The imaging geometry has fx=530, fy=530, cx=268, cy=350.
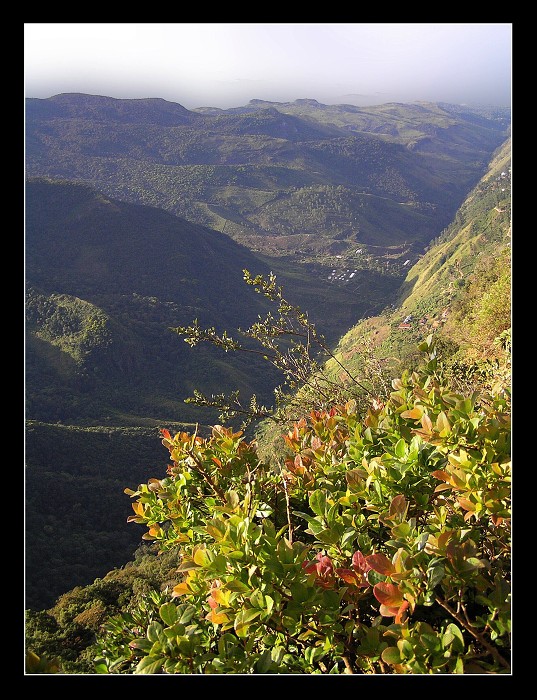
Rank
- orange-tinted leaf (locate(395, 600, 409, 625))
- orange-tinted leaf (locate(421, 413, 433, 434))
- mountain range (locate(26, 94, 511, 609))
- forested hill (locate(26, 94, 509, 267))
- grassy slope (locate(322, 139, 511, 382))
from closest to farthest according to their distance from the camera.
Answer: orange-tinted leaf (locate(395, 600, 409, 625)) < orange-tinted leaf (locate(421, 413, 433, 434)) < mountain range (locate(26, 94, 511, 609)) < grassy slope (locate(322, 139, 511, 382)) < forested hill (locate(26, 94, 509, 267))

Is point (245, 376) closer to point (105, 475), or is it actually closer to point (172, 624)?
point (105, 475)

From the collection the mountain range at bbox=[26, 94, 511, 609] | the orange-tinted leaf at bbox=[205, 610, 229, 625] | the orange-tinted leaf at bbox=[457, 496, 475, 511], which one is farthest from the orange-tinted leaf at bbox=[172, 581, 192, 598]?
the mountain range at bbox=[26, 94, 511, 609]

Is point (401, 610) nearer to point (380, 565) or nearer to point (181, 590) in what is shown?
point (380, 565)

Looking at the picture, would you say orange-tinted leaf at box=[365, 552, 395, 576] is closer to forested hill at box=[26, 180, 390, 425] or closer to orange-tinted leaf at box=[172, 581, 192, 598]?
orange-tinted leaf at box=[172, 581, 192, 598]

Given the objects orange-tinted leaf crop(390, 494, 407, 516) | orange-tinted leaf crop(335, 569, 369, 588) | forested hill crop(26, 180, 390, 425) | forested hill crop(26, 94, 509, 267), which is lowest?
forested hill crop(26, 180, 390, 425)

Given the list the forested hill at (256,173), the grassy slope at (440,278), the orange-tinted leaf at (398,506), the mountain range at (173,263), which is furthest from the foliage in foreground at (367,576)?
the forested hill at (256,173)

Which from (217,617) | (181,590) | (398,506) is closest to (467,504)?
(398,506)

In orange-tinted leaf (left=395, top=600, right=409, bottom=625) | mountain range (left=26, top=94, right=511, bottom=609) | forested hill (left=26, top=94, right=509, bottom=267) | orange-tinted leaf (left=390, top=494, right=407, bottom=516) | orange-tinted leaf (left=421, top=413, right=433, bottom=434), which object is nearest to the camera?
orange-tinted leaf (left=395, top=600, right=409, bottom=625)
